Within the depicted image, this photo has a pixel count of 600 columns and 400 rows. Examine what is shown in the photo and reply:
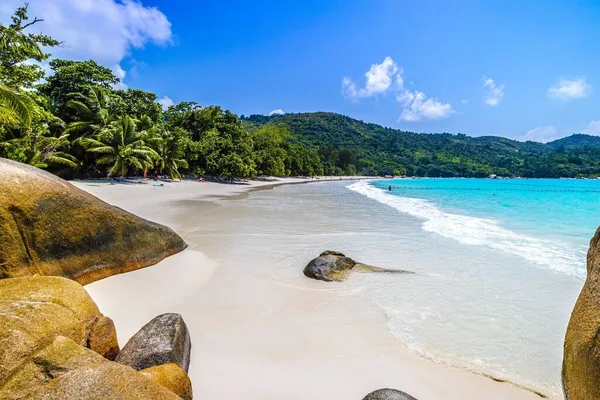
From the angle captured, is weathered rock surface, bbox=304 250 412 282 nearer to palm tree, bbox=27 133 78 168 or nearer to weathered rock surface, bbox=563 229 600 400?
weathered rock surface, bbox=563 229 600 400

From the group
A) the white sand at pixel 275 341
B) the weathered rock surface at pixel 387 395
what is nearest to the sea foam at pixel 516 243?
the white sand at pixel 275 341

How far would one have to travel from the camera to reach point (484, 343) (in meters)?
4.68

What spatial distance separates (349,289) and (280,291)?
1.38 meters

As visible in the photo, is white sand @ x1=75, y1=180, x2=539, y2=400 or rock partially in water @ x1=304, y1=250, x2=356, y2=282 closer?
white sand @ x1=75, y1=180, x2=539, y2=400

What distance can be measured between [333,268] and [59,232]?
16.4 ft

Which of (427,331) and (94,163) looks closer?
(427,331)

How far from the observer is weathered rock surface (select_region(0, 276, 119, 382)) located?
2.46m

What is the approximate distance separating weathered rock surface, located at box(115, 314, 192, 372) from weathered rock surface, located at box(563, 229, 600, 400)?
3.47 m

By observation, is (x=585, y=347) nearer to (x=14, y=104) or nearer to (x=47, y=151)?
(x=14, y=104)

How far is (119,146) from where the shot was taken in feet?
94.1

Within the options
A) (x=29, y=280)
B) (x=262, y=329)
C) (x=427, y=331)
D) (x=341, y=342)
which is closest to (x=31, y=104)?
(x=29, y=280)

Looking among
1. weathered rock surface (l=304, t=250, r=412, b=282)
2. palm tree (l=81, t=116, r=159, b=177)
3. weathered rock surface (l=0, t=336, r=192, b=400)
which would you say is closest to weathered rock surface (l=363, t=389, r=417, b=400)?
weathered rock surface (l=0, t=336, r=192, b=400)

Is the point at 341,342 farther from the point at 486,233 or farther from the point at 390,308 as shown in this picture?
the point at 486,233

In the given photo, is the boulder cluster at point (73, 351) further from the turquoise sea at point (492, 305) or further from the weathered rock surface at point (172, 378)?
the turquoise sea at point (492, 305)
